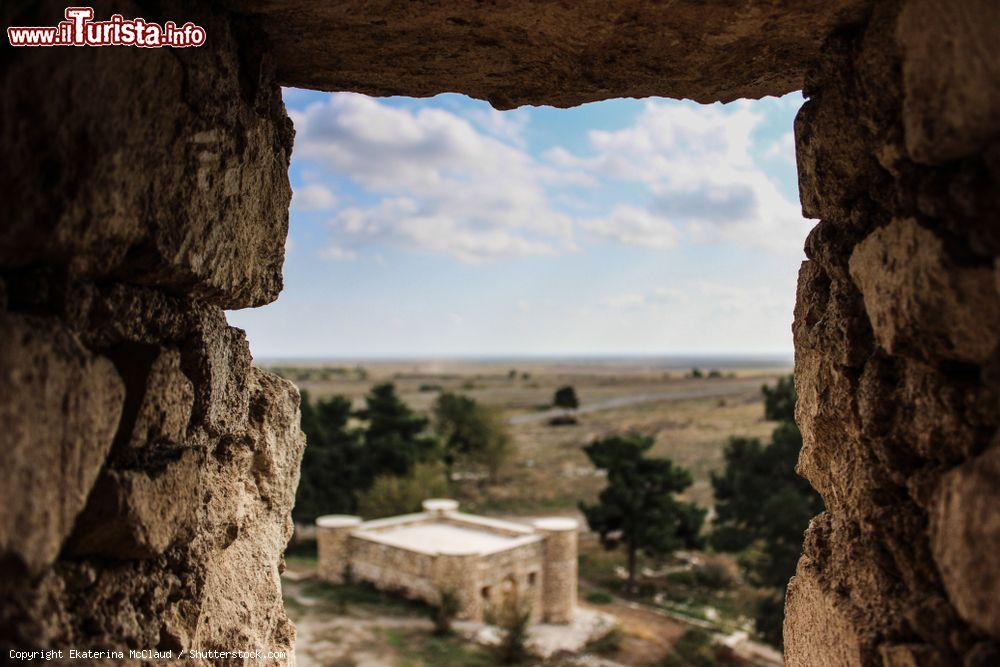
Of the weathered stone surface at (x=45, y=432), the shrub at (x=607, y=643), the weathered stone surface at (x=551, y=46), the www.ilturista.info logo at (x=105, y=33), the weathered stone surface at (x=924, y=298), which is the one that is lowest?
the shrub at (x=607, y=643)

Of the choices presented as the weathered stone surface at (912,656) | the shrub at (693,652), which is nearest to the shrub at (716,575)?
the shrub at (693,652)

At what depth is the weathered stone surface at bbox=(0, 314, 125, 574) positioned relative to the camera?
142 cm

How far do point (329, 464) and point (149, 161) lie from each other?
2038 centimetres

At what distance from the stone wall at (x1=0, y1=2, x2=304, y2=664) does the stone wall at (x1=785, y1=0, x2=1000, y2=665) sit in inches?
66.3

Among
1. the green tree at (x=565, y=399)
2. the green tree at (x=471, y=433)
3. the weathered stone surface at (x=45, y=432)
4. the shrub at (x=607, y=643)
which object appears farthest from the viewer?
the green tree at (x=565, y=399)

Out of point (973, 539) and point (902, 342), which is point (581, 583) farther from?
point (973, 539)

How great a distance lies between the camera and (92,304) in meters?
1.77

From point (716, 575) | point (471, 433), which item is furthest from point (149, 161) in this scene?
point (471, 433)

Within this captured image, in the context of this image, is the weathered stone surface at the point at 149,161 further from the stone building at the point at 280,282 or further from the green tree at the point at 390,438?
the green tree at the point at 390,438

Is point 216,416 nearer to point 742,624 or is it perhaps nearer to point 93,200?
point 93,200

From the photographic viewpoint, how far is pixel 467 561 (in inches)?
601

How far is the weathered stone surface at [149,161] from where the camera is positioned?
1.48 m

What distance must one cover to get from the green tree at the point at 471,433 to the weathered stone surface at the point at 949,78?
26.7 metres

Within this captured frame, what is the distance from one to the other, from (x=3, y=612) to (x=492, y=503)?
25.6 metres
